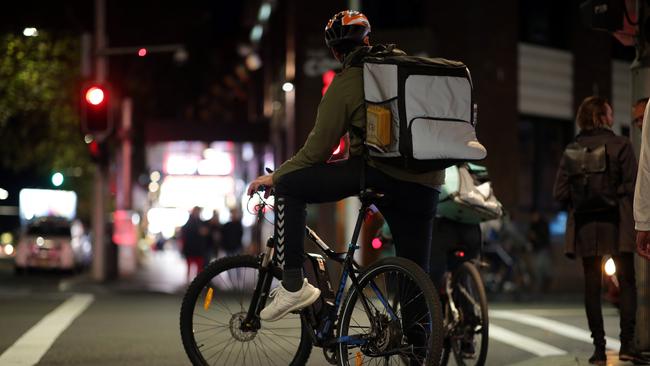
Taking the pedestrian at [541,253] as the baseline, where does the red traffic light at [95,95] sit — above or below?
above

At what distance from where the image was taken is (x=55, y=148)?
97.7ft

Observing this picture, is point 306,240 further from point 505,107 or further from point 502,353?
point 505,107

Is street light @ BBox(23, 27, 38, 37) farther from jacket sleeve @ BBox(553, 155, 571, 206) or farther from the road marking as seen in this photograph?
jacket sleeve @ BBox(553, 155, 571, 206)

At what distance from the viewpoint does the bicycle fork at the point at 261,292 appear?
607cm

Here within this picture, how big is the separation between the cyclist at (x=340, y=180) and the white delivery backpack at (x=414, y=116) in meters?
0.15

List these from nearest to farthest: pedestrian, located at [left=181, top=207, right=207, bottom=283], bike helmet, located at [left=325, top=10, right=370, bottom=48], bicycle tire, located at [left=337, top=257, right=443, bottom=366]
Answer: bicycle tire, located at [left=337, top=257, right=443, bottom=366], bike helmet, located at [left=325, top=10, right=370, bottom=48], pedestrian, located at [left=181, top=207, right=207, bottom=283]

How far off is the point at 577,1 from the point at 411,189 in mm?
20975

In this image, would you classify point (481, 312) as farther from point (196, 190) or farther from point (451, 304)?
point (196, 190)

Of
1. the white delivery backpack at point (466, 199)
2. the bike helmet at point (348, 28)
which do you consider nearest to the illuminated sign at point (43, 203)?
the white delivery backpack at point (466, 199)

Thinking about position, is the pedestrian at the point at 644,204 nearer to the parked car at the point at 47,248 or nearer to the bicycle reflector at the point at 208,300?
the bicycle reflector at the point at 208,300

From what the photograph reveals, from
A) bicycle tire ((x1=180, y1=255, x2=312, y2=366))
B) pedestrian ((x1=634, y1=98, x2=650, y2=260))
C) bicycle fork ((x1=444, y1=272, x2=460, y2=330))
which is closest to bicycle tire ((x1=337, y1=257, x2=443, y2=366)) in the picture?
bicycle tire ((x1=180, y1=255, x2=312, y2=366))

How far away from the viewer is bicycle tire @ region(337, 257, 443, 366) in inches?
204

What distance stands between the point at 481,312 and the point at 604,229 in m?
1.04

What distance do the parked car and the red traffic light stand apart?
10331 mm
